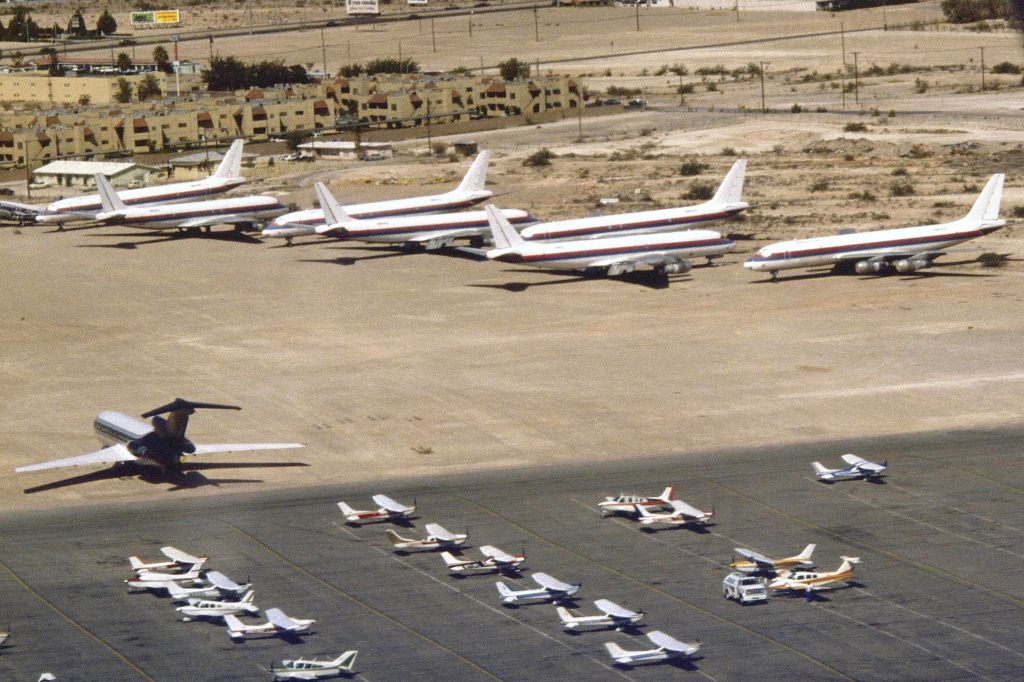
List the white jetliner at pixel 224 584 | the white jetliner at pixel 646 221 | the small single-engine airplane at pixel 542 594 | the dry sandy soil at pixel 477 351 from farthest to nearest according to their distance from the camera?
the white jetliner at pixel 646 221, the dry sandy soil at pixel 477 351, the white jetliner at pixel 224 584, the small single-engine airplane at pixel 542 594

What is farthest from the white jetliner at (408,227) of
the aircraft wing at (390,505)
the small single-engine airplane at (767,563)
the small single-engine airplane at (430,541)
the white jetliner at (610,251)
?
the small single-engine airplane at (767,563)

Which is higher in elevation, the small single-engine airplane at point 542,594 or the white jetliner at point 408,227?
the white jetliner at point 408,227

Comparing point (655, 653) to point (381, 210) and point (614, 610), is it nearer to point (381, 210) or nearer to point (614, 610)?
point (614, 610)

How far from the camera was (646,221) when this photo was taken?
140 meters

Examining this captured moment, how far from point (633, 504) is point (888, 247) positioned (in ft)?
202

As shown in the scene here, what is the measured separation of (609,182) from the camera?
185m

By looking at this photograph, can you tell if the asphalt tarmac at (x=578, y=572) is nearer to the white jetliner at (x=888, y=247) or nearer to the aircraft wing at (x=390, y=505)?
the aircraft wing at (x=390, y=505)

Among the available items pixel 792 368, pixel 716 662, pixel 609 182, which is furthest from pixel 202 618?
pixel 609 182

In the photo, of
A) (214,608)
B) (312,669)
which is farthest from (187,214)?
(312,669)

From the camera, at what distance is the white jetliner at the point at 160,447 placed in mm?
79125

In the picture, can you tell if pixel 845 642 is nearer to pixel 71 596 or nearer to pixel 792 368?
pixel 71 596

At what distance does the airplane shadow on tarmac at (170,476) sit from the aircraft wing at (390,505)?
849 centimetres

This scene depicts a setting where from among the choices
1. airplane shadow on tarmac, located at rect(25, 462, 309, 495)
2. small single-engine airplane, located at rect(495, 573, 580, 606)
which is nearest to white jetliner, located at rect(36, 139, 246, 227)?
airplane shadow on tarmac, located at rect(25, 462, 309, 495)

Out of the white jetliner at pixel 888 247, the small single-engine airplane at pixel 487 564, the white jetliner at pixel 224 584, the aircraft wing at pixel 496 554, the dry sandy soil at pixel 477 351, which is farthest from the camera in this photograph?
the white jetliner at pixel 888 247
